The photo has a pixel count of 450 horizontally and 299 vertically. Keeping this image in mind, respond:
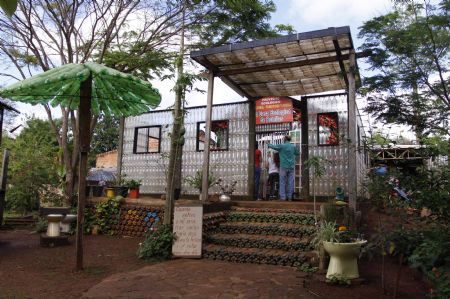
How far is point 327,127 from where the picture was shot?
10188 mm

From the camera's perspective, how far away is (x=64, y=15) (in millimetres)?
10844

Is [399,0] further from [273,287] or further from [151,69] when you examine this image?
[151,69]

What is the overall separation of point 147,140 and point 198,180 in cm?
340

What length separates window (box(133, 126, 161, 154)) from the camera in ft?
42.6

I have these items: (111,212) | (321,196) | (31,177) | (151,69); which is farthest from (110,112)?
(31,177)

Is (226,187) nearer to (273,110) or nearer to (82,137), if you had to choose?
(273,110)

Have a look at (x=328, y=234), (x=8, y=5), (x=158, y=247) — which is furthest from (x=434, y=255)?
(x=158, y=247)

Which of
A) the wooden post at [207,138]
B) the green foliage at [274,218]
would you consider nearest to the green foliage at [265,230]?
the green foliage at [274,218]

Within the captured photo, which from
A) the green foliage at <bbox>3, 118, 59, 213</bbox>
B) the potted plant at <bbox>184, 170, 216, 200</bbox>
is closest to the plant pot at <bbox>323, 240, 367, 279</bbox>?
the potted plant at <bbox>184, 170, 216, 200</bbox>

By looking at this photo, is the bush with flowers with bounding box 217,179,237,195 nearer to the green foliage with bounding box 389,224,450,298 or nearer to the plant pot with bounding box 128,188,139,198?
the plant pot with bounding box 128,188,139,198

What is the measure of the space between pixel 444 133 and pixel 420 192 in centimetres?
553

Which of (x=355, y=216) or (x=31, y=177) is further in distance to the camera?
(x=31, y=177)

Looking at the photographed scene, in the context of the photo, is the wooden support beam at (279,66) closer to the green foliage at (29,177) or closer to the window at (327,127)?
the window at (327,127)

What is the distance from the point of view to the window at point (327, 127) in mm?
10044
